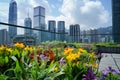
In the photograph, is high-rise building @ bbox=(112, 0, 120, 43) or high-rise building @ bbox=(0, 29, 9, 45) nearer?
high-rise building @ bbox=(0, 29, 9, 45)

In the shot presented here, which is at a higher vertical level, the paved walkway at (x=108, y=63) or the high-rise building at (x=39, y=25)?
the high-rise building at (x=39, y=25)

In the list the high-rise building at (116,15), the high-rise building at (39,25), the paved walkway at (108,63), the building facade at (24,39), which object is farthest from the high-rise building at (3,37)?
the high-rise building at (116,15)

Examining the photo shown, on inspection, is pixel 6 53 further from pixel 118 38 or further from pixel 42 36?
pixel 118 38

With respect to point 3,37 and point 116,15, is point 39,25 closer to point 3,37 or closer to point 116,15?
point 3,37

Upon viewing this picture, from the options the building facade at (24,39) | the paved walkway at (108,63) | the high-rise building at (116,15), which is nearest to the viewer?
the paved walkway at (108,63)

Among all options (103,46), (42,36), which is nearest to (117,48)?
(103,46)

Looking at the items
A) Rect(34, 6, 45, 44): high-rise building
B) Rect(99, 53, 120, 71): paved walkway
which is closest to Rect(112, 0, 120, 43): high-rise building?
Rect(34, 6, 45, 44): high-rise building

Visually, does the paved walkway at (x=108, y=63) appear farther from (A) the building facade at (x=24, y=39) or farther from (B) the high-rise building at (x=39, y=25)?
(B) the high-rise building at (x=39, y=25)

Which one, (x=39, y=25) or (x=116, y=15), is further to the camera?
(x=116, y=15)

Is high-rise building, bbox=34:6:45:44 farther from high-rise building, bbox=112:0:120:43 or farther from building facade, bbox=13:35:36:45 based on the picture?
high-rise building, bbox=112:0:120:43

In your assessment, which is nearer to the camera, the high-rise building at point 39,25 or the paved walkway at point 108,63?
the paved walkway at point 108,63

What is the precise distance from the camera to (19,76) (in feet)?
5.74

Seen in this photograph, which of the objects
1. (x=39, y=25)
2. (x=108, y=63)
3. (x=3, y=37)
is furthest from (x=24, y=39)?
(x=39, y=25)

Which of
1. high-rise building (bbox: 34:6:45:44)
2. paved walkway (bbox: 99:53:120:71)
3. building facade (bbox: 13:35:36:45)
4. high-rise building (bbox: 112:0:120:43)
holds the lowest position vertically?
paved walkway (bbox: 99:53:120:71)
